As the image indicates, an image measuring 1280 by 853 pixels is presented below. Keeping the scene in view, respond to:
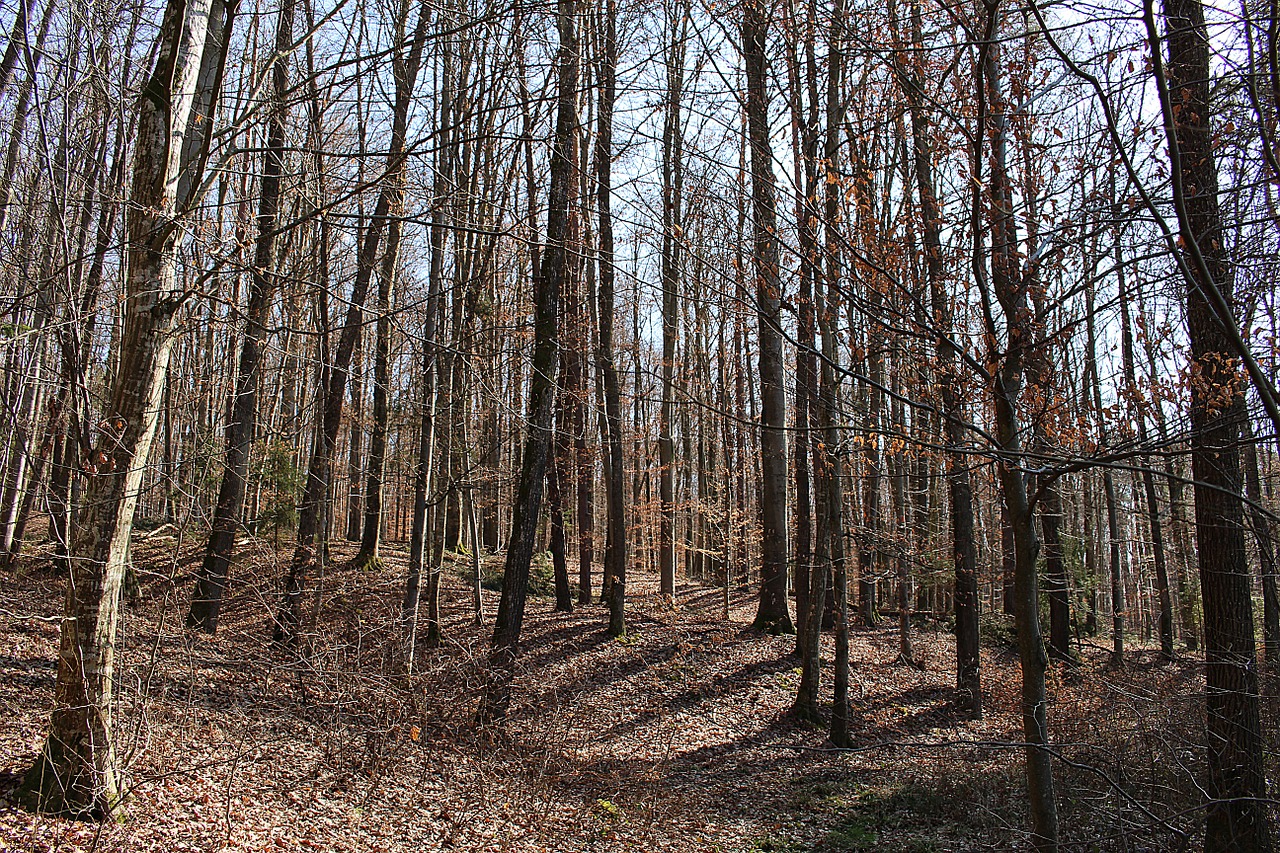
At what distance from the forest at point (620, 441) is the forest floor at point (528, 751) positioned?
0.06m

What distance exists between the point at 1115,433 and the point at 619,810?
19.2 ft

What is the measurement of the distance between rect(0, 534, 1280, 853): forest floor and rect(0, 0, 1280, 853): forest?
0.06m

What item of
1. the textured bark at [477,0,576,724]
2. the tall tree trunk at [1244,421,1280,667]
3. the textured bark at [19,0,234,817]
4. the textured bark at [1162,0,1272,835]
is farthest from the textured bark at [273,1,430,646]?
the tall tree trunk at [1244,421,1280,667]

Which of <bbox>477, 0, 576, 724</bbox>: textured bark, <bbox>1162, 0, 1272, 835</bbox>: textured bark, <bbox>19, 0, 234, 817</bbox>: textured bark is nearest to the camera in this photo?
<bbox>19, 0, 234, 817</bbox>: textured bark

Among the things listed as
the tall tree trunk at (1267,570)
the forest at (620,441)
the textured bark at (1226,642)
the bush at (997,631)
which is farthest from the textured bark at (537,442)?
the bush at (997,631)

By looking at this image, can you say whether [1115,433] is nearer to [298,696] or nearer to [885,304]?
[885,304]

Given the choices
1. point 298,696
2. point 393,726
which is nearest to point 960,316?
point 393,726

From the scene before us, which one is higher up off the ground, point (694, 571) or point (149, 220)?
point (149, 220)

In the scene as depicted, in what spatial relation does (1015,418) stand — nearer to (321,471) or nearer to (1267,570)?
(1267,570)

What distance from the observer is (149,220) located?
443 centimetres

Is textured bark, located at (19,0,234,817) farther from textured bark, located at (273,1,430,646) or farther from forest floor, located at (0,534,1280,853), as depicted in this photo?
textured bark, located at (273,1,430,646)

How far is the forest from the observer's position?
302 centimetres

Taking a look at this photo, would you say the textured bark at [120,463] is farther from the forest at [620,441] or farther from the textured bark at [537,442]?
the textured bark at [537,442]

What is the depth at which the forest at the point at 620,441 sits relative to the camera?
3.02 m
